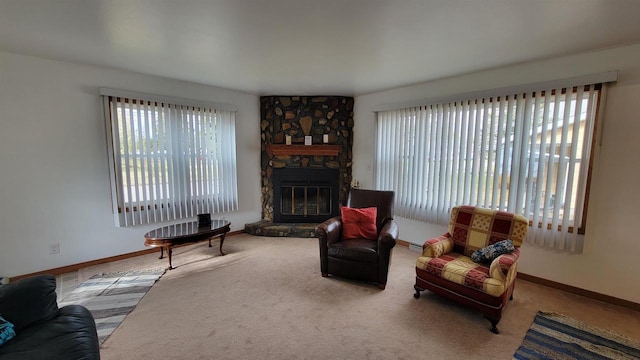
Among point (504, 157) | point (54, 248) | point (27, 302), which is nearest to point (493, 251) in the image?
point (504, 157)

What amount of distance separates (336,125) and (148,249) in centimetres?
352

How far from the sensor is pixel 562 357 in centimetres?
188

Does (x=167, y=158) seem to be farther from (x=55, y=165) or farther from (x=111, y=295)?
(x=111, y=295)

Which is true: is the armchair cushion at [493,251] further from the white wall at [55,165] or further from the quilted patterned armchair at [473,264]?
the white wall at [55,165]

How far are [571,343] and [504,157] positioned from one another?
1890 millimetres

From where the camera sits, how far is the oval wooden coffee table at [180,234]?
10.1ft

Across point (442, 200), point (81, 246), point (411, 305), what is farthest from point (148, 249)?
point (442, 200)

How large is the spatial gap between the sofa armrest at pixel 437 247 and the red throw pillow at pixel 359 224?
0.66 metres

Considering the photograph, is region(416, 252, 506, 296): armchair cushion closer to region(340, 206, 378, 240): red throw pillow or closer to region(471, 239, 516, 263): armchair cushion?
region(471, 239, 516, 263): armchair cushion

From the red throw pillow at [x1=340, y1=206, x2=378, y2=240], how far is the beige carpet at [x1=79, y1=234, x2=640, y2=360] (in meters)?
0.54

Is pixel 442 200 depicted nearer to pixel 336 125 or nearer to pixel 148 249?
pixel 336 125

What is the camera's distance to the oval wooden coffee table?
10.1ft

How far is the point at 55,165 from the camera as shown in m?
3.02

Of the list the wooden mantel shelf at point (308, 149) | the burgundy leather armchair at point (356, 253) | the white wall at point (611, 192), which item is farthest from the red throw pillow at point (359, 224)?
the white wall at point (611, 192)
